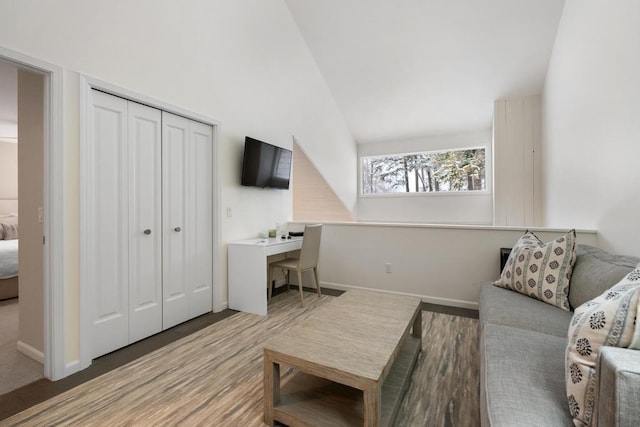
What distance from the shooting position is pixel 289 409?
143 centimetres

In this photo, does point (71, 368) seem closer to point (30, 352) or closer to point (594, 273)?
point (30, 352)

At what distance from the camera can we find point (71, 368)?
188 cm

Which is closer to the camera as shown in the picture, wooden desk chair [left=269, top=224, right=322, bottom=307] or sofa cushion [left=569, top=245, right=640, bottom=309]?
sofa cushion [left=569, top=245, right=640, bottom=309]

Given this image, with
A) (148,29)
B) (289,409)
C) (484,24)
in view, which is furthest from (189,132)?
(484,24)

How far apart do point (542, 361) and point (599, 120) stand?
200 centimetres

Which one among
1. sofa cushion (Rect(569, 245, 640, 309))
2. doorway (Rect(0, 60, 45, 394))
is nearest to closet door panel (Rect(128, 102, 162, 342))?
doorway (Rect(0, 60, 45, 394))

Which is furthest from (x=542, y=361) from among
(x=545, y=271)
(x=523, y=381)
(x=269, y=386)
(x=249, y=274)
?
(x=249, y=274)

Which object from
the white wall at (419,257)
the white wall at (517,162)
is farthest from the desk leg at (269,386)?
the white wall at (517,162)

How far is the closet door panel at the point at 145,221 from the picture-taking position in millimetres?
2297

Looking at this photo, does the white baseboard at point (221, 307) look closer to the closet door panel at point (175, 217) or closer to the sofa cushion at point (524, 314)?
the closet door panel at point (175, 217)

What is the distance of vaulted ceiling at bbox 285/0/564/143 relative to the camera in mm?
3455

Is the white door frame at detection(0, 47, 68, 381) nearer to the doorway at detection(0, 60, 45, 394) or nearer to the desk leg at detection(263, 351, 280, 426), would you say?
the doorway at detection(0, 60, 45, 394)

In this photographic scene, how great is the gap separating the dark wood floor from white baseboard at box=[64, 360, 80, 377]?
1.1 inches

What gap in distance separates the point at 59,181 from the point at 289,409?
6.27ft
